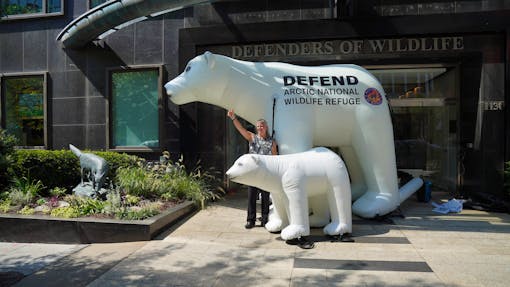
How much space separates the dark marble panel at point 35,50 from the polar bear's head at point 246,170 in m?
7.98

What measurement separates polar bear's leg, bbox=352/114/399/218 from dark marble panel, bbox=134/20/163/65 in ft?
18.2

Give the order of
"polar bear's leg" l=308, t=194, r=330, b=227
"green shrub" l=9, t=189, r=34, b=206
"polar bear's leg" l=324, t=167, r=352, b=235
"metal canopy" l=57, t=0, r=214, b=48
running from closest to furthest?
"polar bear's leg" l=324, t=167, r=352, b=235 < "polar bear's leg" l=308, t=194, r=330, b=227 < "green shrub" l=9, t=189, r=34, b=206 < "metal canopy" l=57, t=0, r=214, b=48

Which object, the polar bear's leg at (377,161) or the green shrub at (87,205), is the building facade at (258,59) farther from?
the green shrub at (87,205)

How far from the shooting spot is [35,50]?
995 cm

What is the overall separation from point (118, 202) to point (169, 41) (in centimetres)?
477

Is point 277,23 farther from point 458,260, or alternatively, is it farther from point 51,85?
point 51,85

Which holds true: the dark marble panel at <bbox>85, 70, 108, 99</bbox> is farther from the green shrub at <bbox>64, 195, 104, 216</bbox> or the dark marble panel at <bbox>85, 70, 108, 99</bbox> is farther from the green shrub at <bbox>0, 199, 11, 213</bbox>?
the green shrub at <bbox>64, 195, 104, 216</bbox>

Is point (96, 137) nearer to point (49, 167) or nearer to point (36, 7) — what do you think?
point (49, 167)

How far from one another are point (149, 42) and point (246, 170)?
6006 mm

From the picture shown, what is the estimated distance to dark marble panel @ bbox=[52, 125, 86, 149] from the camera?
9.71 meters

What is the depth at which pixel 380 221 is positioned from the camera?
5.97 m

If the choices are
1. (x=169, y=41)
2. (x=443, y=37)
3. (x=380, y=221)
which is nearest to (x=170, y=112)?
(x=169, y=41)

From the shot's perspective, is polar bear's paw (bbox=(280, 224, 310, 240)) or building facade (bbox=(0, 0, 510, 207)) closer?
polar bear's paw (bbox=(280, 224, 310, 240))

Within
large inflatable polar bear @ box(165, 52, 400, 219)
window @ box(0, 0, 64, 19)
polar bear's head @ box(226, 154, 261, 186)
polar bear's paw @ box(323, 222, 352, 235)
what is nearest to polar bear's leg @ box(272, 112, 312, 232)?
large inflatable polar bear @ box(165, 52, 400, 219)
